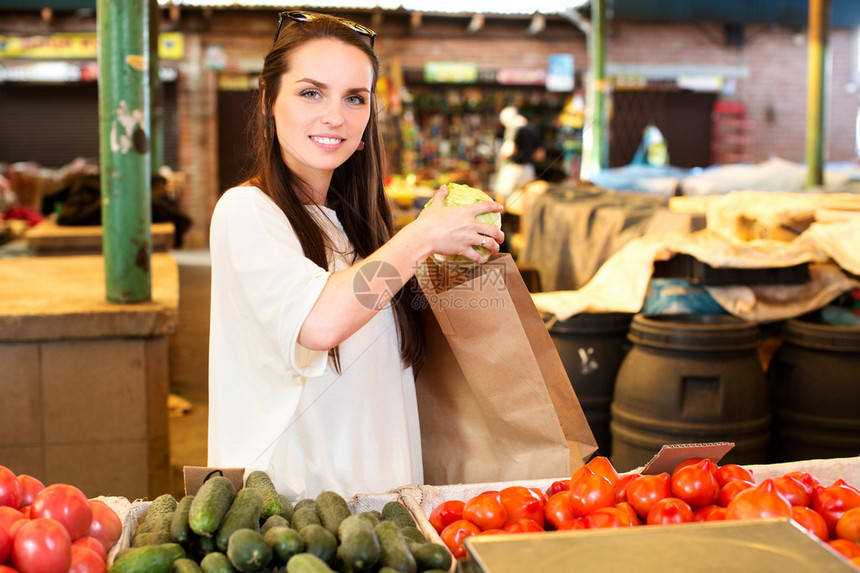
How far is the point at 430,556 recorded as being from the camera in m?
1.12

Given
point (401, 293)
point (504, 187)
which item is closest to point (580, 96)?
point (504, 187)

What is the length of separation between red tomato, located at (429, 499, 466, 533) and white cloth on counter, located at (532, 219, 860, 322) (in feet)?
6.24

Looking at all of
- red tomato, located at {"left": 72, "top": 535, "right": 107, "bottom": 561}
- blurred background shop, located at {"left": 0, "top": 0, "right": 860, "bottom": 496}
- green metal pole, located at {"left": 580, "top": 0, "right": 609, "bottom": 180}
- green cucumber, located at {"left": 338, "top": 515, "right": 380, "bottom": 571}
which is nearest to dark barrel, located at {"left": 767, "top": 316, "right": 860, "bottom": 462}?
green cucumber, located at {"left": 338, "top": 515, "right": 380, "bottom": 571}

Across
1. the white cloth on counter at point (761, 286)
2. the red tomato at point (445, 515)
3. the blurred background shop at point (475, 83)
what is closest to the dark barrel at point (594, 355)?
the white cloth on counter at point (761, 286)

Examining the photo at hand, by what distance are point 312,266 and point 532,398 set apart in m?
0.48

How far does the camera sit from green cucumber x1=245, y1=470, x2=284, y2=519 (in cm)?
127

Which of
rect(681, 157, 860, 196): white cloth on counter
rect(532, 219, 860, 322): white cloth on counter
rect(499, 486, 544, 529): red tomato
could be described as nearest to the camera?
rect(499, 486, 544, 529): red tomato

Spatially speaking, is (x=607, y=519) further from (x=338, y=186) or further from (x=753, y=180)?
(x=753, y=180)

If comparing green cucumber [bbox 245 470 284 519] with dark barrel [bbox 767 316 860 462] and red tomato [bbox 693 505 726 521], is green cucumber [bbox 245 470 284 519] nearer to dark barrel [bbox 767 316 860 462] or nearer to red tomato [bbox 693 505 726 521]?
red tomato [bbox 693 505 726 521]

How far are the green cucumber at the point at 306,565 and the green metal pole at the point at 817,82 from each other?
5.17 metres

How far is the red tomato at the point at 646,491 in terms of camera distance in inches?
51.7

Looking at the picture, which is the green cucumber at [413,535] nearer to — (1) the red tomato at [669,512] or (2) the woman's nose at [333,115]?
(1) the red tomato at [669,512]

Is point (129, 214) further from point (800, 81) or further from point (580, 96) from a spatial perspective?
point (800, 81)

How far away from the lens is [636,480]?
1.35m
